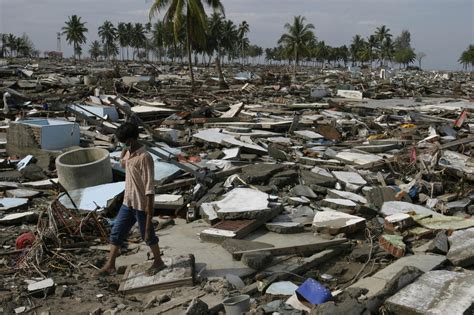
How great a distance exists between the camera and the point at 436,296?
3.62 meters

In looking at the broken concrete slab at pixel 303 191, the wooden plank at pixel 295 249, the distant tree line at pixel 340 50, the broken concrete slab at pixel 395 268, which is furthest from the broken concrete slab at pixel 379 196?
the distant tree line at pixel 340 50

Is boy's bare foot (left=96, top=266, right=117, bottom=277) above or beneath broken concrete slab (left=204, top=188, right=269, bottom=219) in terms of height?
beneath

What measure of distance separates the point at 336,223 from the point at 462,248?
4.86ft

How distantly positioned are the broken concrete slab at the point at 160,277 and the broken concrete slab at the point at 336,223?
73.4 inches

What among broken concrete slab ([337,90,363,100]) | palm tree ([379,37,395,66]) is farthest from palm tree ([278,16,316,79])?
palm tree ([379,37,395,66])

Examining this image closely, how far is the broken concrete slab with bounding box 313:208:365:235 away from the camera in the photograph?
18.6 ft

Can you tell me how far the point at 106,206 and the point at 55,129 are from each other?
4.19 meters

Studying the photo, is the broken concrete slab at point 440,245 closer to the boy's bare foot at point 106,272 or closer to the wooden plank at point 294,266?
the wooden plank at point 294,266

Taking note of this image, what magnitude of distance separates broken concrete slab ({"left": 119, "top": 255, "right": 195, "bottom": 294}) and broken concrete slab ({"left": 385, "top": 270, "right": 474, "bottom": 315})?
6.05ft

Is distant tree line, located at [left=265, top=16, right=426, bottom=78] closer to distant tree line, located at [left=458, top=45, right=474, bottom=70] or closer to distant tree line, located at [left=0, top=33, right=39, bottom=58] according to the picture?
distant tree line, located at [left=458, top=45, right=474, bottom=70]

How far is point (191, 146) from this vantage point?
36.2 ft

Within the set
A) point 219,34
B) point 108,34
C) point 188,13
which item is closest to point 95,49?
point 108,34

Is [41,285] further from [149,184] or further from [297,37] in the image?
[297,37]

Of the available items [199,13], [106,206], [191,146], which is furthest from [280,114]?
[106,206]
